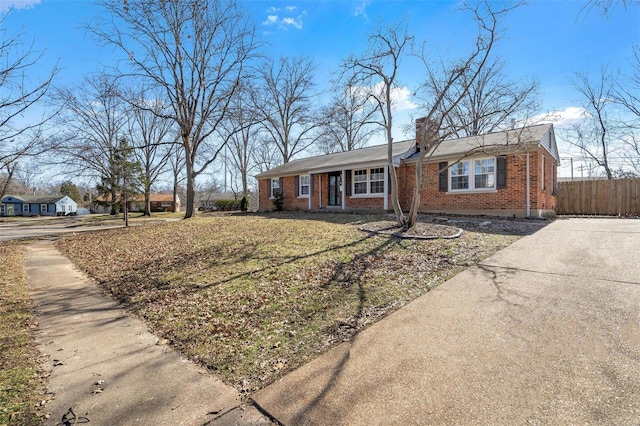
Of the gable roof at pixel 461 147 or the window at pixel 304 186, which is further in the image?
the window at pixel 304 186

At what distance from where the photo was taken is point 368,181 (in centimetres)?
1575

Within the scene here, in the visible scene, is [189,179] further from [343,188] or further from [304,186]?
[343,188]

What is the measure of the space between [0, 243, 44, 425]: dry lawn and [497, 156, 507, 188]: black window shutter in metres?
13.8

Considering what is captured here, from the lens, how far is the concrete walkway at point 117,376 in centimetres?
244

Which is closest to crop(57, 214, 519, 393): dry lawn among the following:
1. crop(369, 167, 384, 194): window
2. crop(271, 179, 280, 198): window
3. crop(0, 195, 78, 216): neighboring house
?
crop(369, 167, 384, 194): window

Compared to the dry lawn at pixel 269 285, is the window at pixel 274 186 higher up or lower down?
higher up

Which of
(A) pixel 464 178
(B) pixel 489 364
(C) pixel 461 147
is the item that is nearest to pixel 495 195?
(A) pixel 464 178

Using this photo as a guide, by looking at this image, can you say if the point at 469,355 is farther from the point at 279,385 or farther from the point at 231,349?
the point at 231,349

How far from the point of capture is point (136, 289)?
5.87 m

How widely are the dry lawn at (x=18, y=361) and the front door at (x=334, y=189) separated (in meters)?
13.9

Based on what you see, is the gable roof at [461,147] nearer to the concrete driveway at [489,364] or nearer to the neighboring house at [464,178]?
the neighboring house at [464,178]

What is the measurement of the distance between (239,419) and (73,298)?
5.00 m

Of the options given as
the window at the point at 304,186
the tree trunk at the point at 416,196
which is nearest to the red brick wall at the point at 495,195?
the tree trunk at the point at 416,196


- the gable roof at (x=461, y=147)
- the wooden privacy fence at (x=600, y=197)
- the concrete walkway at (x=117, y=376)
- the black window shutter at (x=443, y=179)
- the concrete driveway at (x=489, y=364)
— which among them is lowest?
the concrete walkway at (x=117, y=376)
